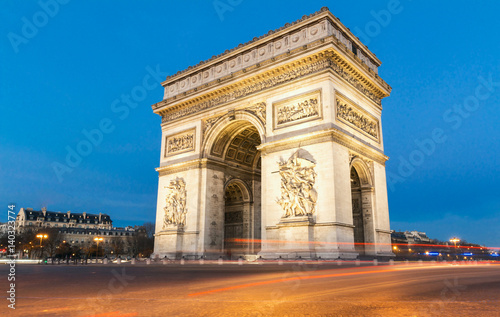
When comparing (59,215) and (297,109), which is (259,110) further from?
(59,215)

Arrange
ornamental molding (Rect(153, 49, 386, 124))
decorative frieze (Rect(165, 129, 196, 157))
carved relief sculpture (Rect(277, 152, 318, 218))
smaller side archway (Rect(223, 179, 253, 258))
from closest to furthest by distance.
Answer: carved relief sculpture (Rect(277, 152, 318, 218)) < ornamental molding (Rect(153, 49, 386, 124)) < decorative frieze (Rect(165, 129, 196, 157)) < smaller side archway (Rect(223, 179, 253, 258))

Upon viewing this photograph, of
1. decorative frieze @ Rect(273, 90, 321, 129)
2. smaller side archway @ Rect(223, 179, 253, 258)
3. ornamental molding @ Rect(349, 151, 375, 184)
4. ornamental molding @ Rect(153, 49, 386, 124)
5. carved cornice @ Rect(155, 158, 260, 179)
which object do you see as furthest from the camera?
smaller side archway @ Rect(223, 179, 253, 258)

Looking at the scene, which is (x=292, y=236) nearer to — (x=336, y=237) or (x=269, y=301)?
(x=336, y=237)

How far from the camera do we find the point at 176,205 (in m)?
24.7

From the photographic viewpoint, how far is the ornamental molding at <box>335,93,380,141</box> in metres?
20.2

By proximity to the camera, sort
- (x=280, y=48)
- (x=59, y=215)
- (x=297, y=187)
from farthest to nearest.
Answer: (x=59, y=215), (x=280, y=48), (x=297, y=187)

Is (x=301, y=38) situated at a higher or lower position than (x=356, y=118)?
higher

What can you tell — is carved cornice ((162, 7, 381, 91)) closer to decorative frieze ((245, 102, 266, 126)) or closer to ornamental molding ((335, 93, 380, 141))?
ornamental molding ((335, 93, 380, 141))

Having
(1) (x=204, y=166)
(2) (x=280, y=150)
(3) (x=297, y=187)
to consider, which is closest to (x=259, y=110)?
(2) (x=280, y=150)

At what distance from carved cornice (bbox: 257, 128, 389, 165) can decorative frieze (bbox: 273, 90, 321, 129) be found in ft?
3.51

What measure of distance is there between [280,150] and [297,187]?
8.55ft

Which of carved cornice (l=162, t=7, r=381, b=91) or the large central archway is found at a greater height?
carved cornice (l=162, t=7, r=381, b=91)

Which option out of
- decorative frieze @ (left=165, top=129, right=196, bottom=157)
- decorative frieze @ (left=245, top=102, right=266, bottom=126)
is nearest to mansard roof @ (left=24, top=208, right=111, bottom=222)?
decorative frieze @ (left=165, top=129, right=196, bottom=157)

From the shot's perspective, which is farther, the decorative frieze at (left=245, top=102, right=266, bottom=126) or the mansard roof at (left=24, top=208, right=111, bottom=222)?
the mansard roof at (left=24, top=208, right=111, bottom=222)
